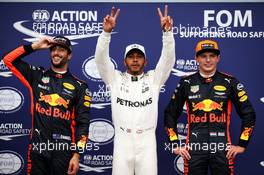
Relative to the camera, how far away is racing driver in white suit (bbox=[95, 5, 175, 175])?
110 inches

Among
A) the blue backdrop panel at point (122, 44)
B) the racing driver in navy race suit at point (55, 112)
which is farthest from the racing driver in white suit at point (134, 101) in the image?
the blue backdrop panel at point (122, 44)

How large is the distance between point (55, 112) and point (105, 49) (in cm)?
61

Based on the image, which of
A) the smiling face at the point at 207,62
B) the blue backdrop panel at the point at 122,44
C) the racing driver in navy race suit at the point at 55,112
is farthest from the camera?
the blue backdrop panel at the point at 122,44

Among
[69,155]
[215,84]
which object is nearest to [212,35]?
[215,84]

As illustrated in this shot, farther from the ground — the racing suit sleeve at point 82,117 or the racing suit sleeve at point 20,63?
the racing suit sleeve at point 20,63

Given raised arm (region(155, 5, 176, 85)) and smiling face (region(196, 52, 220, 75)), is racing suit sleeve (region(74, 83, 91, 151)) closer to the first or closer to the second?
raised arm (region(155, 5, 176, 85))

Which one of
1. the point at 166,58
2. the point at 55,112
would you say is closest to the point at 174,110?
the point at 166,58

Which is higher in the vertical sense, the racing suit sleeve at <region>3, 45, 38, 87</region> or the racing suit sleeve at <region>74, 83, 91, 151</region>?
the racing suit sleeve at <region>3, 45, 38, 87</region>

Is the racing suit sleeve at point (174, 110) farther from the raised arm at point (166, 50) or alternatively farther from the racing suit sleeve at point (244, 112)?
the racing suit sleeve at point (244, 112)

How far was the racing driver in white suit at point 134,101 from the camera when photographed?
2.79 meters

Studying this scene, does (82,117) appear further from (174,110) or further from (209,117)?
(209,117)

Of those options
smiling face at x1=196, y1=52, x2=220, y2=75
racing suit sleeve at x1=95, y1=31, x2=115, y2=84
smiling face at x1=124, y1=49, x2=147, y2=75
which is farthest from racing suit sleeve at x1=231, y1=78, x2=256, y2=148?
racing suit sleeve at x1=95, y1=31, x2=115, y2=84

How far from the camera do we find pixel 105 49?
2.85 meters

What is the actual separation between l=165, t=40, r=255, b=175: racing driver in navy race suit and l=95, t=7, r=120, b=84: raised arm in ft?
1.87
